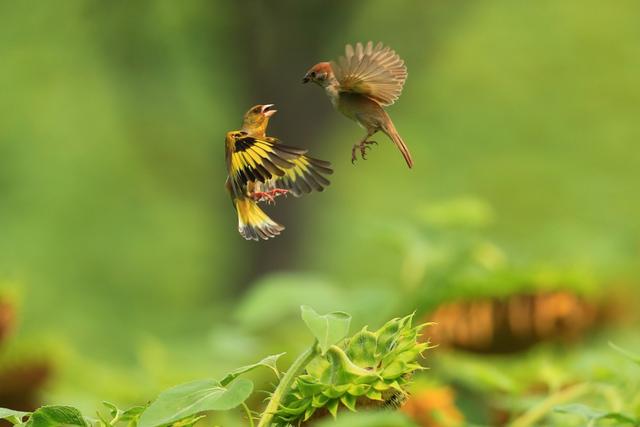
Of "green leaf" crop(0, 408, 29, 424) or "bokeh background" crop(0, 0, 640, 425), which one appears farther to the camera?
"bokeh background" crop(0, 0, 640, 425)

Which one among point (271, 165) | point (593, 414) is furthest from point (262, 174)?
point (593, 414)

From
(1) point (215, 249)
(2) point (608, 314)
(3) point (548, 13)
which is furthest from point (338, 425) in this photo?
(1) point (215, 249)

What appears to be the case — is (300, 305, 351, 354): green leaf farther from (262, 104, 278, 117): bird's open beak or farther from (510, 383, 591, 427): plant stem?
(510, 383, 591, 427): plant stem

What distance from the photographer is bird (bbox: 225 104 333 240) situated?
116 centimetres

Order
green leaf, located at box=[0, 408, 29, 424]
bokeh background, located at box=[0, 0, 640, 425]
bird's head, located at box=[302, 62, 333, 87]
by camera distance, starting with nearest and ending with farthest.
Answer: green leaf, located at box=[0, 408, 29, 424], bird's head, located at box=[302, 62, 333, 87], bokeh background, located at box=[0, 0, 640, 425]

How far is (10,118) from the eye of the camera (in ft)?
37.1

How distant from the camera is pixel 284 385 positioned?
1.18 metres

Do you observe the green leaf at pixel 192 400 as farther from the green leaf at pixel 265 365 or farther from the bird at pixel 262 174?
the bird at pixel 262 174

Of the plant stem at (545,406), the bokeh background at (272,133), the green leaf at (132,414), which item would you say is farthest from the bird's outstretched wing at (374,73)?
the bokeh background at (272,133)

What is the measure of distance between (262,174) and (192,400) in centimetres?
23

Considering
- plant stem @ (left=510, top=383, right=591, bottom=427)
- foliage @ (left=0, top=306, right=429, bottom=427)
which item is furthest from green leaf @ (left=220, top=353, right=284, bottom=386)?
plant stem @ (left=510, top=383, right=591, bottom=427)

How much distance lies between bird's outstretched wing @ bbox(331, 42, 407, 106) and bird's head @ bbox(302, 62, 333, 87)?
10mm

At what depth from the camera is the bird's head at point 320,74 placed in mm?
1383

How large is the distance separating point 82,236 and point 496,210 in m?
4.71
